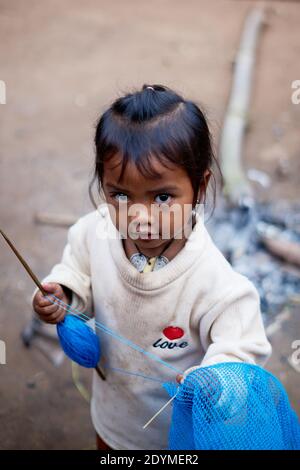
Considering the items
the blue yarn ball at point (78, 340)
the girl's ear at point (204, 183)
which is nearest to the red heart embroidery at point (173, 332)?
the blue yarn ball at point (78, 340)

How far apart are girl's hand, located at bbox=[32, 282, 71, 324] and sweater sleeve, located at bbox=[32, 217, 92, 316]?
6 centimetres

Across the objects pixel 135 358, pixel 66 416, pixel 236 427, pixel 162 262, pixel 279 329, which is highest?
pixel 162 262

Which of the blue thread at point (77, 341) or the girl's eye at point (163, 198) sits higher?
the girl's eye at point (163, 198)

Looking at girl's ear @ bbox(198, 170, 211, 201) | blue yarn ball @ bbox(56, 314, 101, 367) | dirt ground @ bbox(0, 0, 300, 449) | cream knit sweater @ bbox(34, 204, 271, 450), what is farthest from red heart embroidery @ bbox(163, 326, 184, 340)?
dirt ground @ bbox(0, 0, 300, 449)

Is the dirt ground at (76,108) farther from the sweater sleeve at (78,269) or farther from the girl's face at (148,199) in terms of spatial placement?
the girl's face at (148,199)

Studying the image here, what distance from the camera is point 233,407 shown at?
3.97 ft

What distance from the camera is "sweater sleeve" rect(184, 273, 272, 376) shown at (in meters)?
1.38

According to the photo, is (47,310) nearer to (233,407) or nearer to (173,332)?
(173,332)

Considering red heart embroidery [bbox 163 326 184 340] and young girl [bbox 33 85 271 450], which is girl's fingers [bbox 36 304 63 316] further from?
red heart embroidery [bbox 163 326 184 340]

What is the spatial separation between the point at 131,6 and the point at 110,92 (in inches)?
111

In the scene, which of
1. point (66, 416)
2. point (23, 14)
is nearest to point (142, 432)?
point (66, 416)

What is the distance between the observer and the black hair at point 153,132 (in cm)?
128

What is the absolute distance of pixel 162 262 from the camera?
151cm
